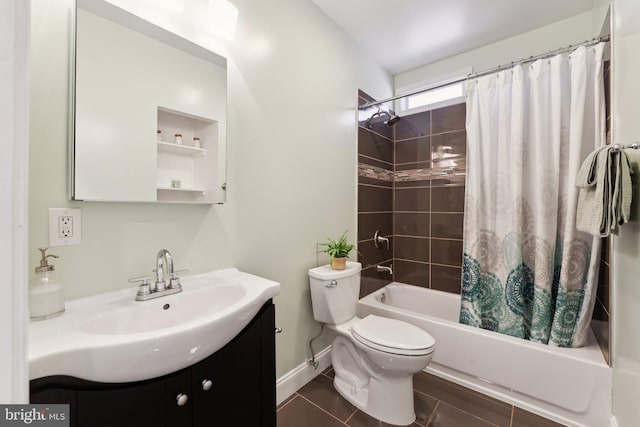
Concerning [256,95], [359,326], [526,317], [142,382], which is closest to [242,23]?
[256,95]

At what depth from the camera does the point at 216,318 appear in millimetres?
826

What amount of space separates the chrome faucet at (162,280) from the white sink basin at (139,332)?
0.11 ft

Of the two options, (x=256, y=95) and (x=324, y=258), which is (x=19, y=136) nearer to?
(x=256, y=95)

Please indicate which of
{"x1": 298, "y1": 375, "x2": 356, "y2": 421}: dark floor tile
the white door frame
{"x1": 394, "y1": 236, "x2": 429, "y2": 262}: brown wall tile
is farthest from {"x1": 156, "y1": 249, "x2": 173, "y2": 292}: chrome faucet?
{"x1": 394, "y1": 236, "x2": 429, "y2": 262}: brown wall tile

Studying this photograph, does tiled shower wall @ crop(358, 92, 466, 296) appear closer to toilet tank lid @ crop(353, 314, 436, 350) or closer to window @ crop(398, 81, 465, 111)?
window @ crop(398, 81, 465, 111)

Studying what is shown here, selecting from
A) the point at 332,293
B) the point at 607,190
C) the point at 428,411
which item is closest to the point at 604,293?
the point at 607,190

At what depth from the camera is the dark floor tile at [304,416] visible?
145cm

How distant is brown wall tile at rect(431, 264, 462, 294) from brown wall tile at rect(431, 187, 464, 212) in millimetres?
537

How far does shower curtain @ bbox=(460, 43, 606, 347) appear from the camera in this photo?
1.61m

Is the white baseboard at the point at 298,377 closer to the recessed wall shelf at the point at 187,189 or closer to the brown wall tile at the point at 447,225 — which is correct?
the recessed wall shelf at the point at 187,189

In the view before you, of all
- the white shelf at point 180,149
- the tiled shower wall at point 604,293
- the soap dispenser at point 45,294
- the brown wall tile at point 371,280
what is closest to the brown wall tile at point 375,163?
the brown wall tile at point 371,280

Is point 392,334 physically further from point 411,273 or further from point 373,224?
point 411,273

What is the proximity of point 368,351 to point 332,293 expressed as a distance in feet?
1.26

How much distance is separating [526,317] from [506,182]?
3.03 ft
